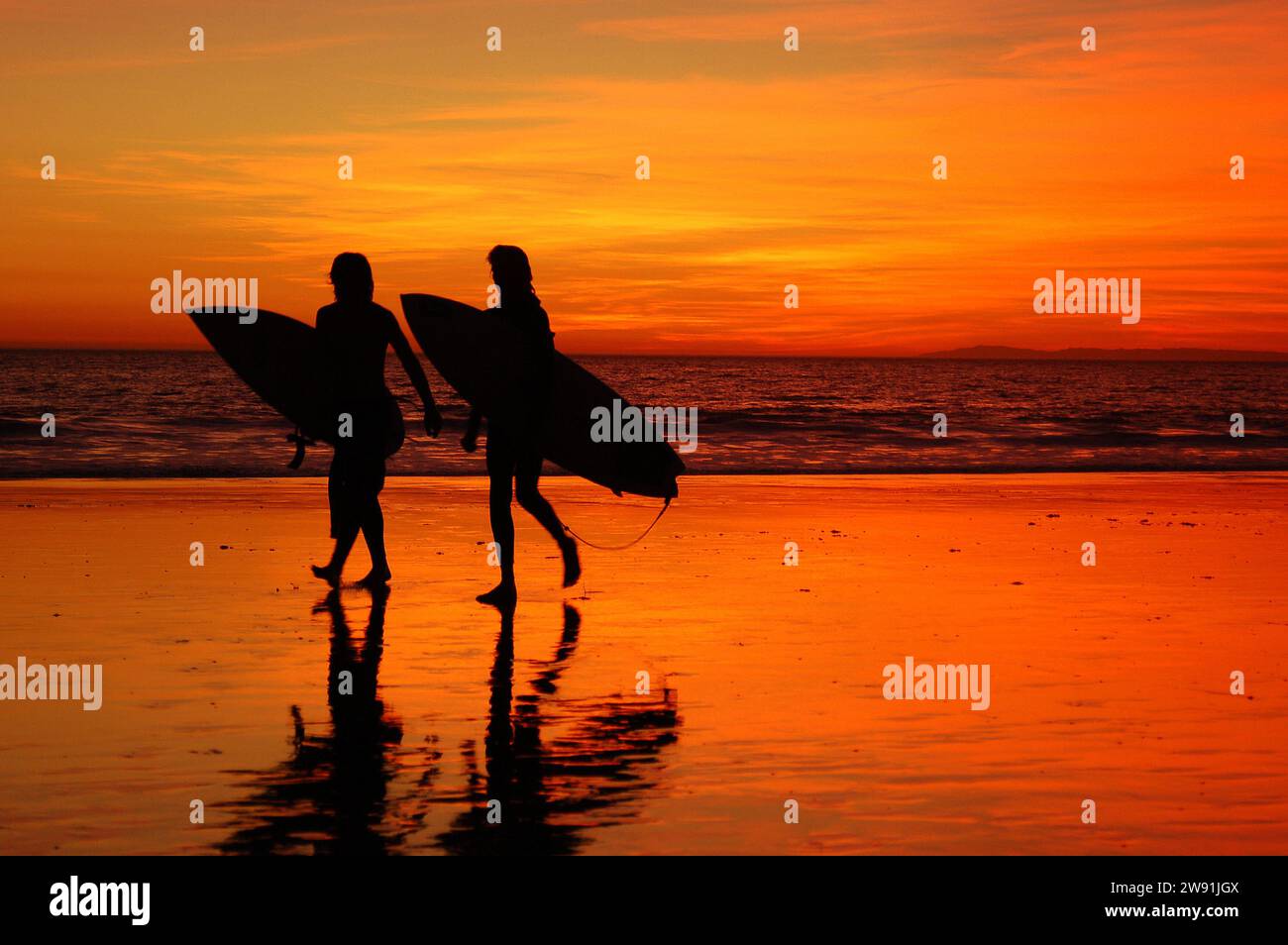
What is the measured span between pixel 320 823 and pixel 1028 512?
453 inches

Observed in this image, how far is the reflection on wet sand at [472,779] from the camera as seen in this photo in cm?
468

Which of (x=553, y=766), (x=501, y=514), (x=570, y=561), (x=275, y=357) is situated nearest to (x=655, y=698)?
(x=553, y=766)

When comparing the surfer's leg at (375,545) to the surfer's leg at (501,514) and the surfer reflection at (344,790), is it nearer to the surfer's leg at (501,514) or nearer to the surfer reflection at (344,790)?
the surfer's leg at (501,514)

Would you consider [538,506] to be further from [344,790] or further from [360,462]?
[344,790]

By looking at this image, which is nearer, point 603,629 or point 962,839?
point 962,839

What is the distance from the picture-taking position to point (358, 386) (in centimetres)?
973

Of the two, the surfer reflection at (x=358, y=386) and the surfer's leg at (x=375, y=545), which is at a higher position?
the surfer reflection at (x=358, y=386)

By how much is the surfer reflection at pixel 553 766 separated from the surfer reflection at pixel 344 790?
0.57ft

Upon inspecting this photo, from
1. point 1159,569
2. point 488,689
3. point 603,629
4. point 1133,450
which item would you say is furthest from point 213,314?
point 1133,450

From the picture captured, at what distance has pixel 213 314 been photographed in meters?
11.6

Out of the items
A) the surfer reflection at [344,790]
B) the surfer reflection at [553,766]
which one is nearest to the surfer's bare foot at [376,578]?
the surfer reflection at [553,766]

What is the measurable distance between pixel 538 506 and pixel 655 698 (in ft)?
10.1

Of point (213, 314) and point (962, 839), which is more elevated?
point (213, 314)
